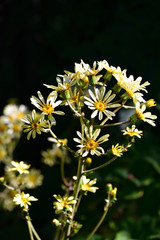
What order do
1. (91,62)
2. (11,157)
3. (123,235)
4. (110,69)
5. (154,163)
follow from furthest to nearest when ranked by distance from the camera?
1. (91,62)
2. (11,157)
3. (154,163)
4. (123,235)
5. (110,69)

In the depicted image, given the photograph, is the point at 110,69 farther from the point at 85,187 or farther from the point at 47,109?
the point at 85,187

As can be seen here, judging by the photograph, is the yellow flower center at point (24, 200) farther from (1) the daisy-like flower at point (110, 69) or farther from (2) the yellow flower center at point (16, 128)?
(2) the yellow flower center at point (16, 128)

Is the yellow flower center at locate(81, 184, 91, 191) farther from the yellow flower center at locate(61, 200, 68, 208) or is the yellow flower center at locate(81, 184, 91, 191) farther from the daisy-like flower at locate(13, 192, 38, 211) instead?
the daisy-like flower at locate(13, 192, 38, 211)

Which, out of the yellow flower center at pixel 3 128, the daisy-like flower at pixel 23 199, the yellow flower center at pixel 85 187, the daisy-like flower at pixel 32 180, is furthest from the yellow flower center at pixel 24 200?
the yellow flower center at pixel 3 128

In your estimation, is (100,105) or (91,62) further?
(91,62)

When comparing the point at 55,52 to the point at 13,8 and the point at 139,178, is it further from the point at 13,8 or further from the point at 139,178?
the point at 139,178

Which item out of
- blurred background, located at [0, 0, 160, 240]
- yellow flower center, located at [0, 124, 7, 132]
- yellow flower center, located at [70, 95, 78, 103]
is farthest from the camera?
yellow flower center, located at [0, 124, 7, 132]

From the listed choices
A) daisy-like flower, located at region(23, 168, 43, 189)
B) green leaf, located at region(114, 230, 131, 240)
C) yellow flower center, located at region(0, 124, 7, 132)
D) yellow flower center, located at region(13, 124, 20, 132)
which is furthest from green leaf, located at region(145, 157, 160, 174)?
yellow flower center, located at region(0, 124, 7, 132)

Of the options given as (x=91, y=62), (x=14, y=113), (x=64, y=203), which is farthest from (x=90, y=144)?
(x=91, y=62)

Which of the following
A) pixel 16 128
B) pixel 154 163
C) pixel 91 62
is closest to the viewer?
pixel 154 163
